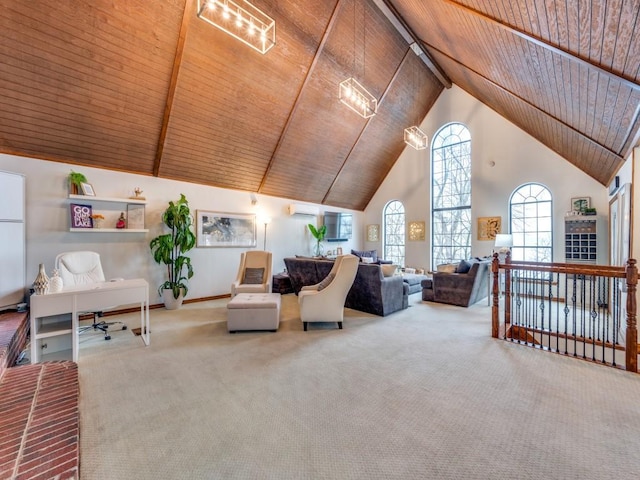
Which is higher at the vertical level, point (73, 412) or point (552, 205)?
point (552, 205)

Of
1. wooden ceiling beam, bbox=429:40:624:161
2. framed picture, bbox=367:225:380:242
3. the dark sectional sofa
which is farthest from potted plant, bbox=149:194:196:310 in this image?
framed picture, bbox=367:225:380:242

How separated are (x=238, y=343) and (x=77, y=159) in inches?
162

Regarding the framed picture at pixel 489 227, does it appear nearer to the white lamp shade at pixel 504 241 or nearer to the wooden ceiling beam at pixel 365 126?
the white lamp shade at pixel 504 241

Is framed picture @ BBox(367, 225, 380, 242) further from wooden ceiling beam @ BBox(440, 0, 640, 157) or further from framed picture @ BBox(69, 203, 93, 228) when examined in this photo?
framed picture @ BBox(69, 203, 93, 228)

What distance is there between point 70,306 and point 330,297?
3.05 metres

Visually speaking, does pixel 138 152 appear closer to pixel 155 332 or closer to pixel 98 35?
pixel 98 35

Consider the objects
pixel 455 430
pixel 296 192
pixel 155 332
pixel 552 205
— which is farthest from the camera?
pixel 296 192

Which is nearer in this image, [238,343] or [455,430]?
[455,430]

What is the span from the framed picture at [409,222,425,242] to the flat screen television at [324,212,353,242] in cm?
200

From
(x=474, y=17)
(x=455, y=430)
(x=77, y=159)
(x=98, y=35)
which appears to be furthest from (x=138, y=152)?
(x=455, y=430)

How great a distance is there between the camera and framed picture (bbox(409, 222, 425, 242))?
8.58 metres

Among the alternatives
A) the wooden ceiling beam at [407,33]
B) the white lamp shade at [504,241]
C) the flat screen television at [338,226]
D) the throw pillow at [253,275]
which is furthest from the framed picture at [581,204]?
the throw pillow at [253,275]

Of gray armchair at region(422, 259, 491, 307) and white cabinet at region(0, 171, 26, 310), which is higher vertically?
white cabinet at region(0, 171, 26, 310)

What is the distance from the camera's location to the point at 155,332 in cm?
403
